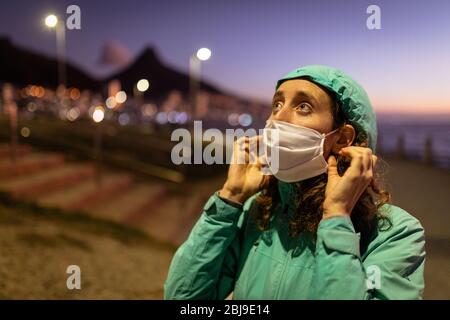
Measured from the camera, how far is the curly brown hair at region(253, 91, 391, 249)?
4.76 ft

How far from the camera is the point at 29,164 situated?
714 cm

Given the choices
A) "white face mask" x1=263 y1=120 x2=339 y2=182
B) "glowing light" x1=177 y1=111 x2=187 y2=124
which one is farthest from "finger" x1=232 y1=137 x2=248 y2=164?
"glowing light" x1=177 y1=111 x2=187 y2=124

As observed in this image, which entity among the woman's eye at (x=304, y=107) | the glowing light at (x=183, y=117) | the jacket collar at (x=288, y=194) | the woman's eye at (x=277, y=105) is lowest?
the jacket collar at (x=288, y=194)

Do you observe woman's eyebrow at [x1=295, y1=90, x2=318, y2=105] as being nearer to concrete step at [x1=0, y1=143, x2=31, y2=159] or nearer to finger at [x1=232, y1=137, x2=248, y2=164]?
finger at [x1=232, y1=137, x2=248, y2=164]

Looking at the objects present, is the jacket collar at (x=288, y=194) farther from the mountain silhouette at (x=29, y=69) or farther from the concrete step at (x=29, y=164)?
the mountain silhouette at (x=29, y=69)

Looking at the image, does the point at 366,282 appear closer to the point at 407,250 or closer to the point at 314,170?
the point at 407,250

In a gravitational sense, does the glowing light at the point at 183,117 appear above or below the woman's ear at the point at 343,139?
above

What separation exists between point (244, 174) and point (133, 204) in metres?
5.96

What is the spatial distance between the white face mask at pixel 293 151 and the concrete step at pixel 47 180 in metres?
5.17

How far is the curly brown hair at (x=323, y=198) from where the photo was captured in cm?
145

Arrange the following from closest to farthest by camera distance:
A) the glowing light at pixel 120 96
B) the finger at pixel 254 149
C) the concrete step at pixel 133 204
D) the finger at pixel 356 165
Result: the finger at pixel 356 165
the finger at pixel 254 149
the concrete step at pixel 133 204
the glowing light at pixel 120 96

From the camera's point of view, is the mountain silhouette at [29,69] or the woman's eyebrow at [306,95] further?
the mountain silhouette at [29,69]

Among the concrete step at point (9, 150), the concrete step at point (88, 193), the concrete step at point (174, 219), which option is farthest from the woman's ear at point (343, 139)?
the concrete step at point (9, 150)

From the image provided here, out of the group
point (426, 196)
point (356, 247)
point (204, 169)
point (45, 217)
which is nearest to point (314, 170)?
point (356, 247)
